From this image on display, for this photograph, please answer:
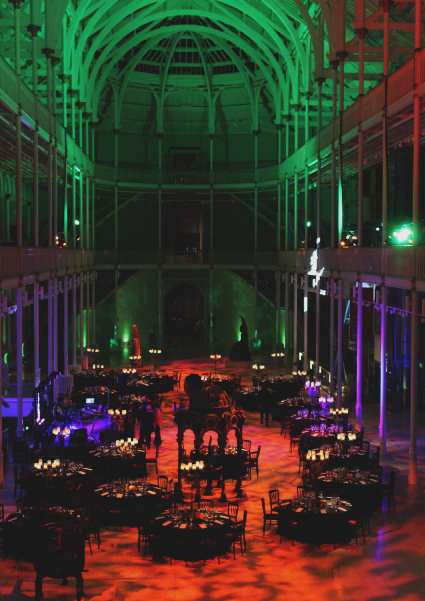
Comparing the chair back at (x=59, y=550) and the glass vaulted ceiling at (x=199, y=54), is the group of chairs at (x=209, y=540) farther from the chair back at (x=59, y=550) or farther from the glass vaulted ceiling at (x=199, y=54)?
the glass vaulted ceiling at (x=199, y=54)

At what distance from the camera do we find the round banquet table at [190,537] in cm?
1397

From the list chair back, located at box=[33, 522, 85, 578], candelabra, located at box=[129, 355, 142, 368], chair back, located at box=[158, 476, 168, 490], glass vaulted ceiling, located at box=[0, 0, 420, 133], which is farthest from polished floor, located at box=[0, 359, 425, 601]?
candelabra, located at box=[129, 355, 142, 368]

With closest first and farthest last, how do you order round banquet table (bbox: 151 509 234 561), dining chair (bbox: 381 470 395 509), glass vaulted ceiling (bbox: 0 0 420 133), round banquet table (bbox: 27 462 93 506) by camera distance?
round banquet table (bbox: 151 509 234 561)
round banquet table (bbox: 27 462 93 506)
dining chair (bbox: 381 470 395 509)
glass vaulted ceiling (bbox: 0 0 420 133)

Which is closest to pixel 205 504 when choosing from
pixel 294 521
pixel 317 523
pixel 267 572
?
pixel 294 521

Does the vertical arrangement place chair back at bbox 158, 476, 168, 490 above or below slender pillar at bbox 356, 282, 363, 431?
below

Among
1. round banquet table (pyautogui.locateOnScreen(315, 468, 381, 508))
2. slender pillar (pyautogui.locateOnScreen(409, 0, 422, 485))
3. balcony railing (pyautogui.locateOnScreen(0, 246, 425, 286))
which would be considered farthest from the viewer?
balcony railing (pyautogui.locateOnScreen(0, 246, 425, 286))

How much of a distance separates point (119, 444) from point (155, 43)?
28765 mm

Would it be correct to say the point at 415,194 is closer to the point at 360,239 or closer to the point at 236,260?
the point at 360,239

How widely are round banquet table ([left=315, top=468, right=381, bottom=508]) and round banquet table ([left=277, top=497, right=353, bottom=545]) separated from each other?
1204mm

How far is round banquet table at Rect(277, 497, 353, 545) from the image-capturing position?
1462 centimetres

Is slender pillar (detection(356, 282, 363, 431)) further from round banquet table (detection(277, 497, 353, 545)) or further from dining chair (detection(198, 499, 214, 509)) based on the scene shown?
round banquet table (detection(277, 497, 353, 545))

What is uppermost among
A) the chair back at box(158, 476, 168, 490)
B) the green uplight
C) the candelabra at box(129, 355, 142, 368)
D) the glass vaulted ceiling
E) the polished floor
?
the glass vaulted ceiling

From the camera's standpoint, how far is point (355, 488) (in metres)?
16.4

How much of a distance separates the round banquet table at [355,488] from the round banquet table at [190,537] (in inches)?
103
